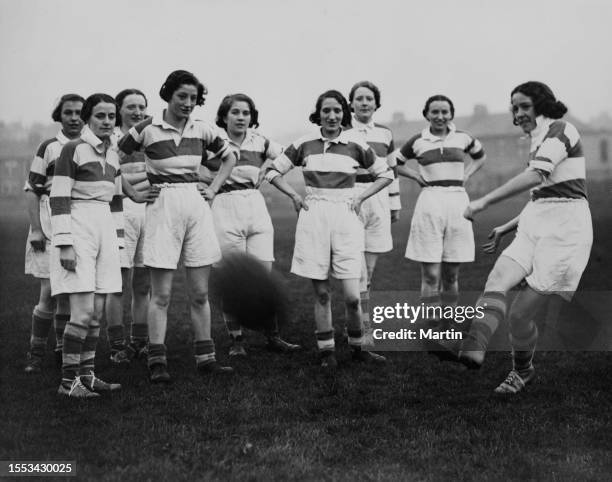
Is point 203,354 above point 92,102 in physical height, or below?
below

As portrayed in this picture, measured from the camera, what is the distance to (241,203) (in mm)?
5859

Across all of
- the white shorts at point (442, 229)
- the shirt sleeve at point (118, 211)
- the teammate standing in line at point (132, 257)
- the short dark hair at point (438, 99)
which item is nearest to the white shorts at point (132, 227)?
the teammate standing in line at point (132, 257)

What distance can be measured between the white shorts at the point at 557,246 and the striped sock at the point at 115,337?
3320mm

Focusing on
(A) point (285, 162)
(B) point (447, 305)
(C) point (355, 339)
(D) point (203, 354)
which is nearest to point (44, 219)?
(D) point (203, 354)

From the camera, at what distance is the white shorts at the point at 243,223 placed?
582 centimetres

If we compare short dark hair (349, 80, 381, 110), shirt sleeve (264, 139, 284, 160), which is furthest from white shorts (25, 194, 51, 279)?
short dark hair (349, 80, 381, 110)

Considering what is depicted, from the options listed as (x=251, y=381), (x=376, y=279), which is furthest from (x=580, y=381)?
(x=376, y=279)

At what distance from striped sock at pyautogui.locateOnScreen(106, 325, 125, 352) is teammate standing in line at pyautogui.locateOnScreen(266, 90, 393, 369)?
163 cm

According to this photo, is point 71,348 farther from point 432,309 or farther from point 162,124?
point 432,309

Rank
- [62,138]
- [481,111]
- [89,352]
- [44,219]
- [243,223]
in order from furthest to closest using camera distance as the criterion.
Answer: [481,111] < [243,223] < [44,219] < [62,138] < [89,352]

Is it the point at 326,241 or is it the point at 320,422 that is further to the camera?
the point at 326,241

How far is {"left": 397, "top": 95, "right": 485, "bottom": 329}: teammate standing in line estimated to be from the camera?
6.32 m

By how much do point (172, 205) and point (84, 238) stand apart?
692 mm
